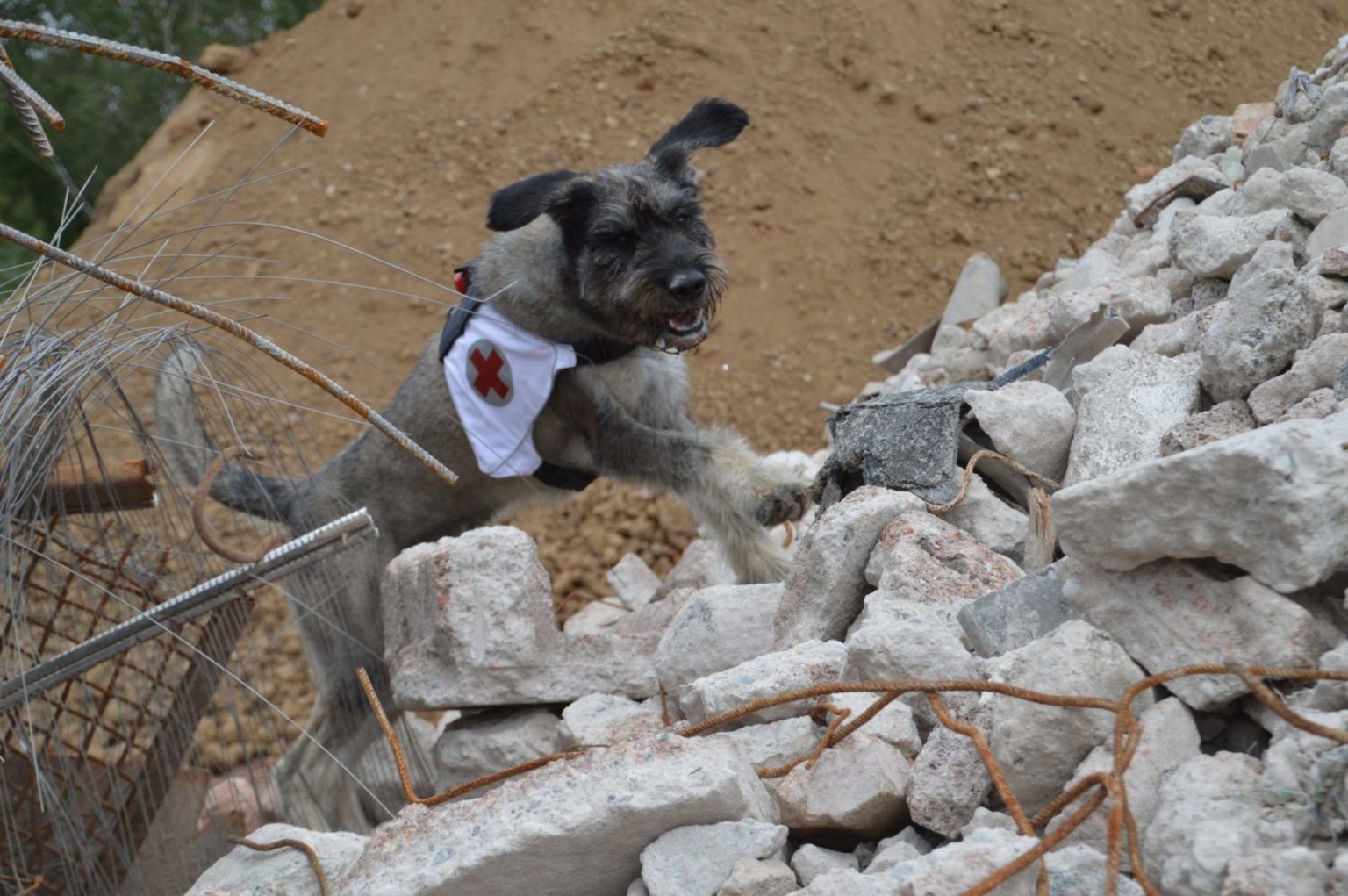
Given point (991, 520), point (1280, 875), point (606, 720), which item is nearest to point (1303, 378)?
point (991, 520)

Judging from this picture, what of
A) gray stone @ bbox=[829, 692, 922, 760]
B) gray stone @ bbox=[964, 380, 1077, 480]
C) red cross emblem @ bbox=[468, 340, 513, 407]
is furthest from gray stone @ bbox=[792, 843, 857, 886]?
red cross emblem @ bbox=[468, 340, 513, 407]

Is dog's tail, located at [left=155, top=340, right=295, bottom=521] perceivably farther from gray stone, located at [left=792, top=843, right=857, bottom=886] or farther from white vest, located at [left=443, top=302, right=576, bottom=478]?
gray stone, located at [left=792, top=843, right=857, bottom=886]

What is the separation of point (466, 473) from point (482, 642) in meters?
1.50

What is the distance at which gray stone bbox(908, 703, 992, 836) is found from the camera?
254 centimetres

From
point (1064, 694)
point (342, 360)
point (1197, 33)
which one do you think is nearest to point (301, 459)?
point (1064, 694)

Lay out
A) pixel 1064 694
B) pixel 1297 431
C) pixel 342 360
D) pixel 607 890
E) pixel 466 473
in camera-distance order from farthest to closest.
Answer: pixel 342 360, pixel 466 473, pixel 607 890, pixel 1064 694, pixel 1297 431

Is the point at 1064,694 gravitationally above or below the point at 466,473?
above

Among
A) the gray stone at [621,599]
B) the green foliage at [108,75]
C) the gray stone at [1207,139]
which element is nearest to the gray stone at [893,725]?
the gray stone at [621,599]

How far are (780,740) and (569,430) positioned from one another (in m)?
2.82

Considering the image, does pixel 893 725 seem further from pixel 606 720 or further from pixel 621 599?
pixel 621 599

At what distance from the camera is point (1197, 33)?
12.0 m

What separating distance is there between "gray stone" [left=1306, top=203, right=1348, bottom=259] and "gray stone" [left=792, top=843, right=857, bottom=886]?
8.92 ft

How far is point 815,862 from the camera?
256cm

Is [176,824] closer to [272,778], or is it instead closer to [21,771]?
[21,771]
